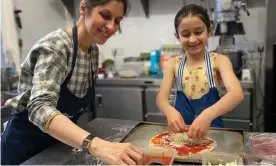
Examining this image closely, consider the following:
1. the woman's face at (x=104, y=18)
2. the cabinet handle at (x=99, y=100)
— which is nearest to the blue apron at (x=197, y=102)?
the woman's face at (x=104, y=18)

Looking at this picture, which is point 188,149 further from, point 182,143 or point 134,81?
point 134,81

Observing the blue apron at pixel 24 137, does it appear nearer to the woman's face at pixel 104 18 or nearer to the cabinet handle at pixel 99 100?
the woman's face at pixel 104 18

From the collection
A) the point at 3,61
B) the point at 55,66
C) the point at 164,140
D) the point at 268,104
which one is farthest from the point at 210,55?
the point at 3,61

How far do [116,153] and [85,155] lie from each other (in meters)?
A: 0.28

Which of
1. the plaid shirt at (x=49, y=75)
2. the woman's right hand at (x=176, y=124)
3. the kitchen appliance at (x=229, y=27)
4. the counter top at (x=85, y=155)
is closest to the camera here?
the plaid shirt at (x=49, y=75)

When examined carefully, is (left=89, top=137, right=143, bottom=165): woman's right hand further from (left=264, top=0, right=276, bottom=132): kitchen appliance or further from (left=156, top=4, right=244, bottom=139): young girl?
(left=264, top=0, right=276, bottom=132): kitchen appliance

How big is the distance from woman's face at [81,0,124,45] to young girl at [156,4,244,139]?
16.6 inches

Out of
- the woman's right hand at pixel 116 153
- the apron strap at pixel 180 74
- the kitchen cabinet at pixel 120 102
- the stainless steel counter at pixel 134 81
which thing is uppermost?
the apron strap at pixel 180 74

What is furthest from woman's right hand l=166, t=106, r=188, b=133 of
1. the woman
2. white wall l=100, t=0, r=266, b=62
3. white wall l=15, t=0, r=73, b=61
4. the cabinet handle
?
white wall l=15, t=0, r=73, b=61

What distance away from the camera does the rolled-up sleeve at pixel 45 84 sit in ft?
2.62

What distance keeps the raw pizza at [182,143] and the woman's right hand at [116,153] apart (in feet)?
0.90

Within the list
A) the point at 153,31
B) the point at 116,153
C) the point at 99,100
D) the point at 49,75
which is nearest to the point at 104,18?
the point at 49,75

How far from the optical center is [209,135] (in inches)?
43.5

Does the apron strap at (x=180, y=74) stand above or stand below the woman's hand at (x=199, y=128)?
above
